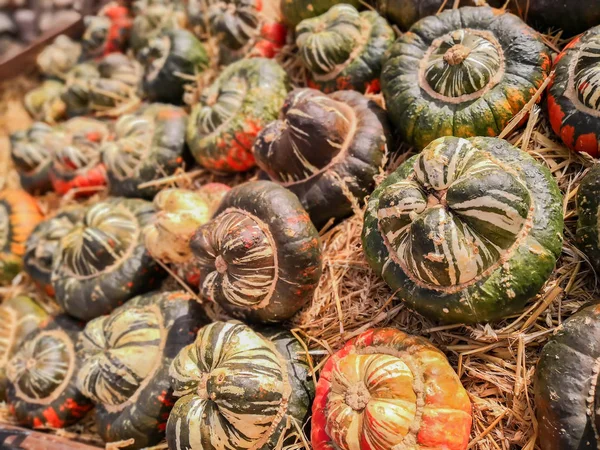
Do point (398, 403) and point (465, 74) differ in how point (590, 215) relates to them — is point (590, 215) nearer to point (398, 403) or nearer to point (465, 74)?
point (465, 74)

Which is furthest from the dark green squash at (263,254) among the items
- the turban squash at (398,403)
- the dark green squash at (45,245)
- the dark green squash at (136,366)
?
the dark green squash at (45,245)

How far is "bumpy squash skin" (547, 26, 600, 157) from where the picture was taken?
218 centimetres

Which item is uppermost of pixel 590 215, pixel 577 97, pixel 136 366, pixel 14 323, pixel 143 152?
pixel 577 97

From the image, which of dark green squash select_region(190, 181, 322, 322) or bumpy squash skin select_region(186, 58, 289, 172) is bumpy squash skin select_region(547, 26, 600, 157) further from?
bumpy squash skin select_region(186, 58, 289, 172)

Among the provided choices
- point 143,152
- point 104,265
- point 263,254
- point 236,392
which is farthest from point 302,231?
point 143,152

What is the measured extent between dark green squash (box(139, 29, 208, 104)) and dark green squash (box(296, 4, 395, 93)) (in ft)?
4.21

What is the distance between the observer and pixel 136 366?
8.84ft

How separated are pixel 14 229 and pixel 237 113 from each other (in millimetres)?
2436

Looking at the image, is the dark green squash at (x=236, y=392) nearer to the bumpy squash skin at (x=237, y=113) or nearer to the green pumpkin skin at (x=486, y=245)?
the green pumpkin skin at (x=486, y=245)

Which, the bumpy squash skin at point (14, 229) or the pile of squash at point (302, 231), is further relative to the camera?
the bumpy squash skin at point (14, 229)

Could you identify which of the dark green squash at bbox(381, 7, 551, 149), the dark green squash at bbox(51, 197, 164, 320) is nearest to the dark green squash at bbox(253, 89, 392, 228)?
the dark green squash at bbox(381, 7, 551, 149)

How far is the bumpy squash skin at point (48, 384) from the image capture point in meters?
3.12

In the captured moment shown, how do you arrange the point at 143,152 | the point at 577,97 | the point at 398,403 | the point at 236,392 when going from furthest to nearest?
the point at 143,152 < the point at 577,97 < the point at 236,392 < the point at 398,403

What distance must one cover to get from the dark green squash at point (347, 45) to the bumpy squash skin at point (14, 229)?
2930mm
